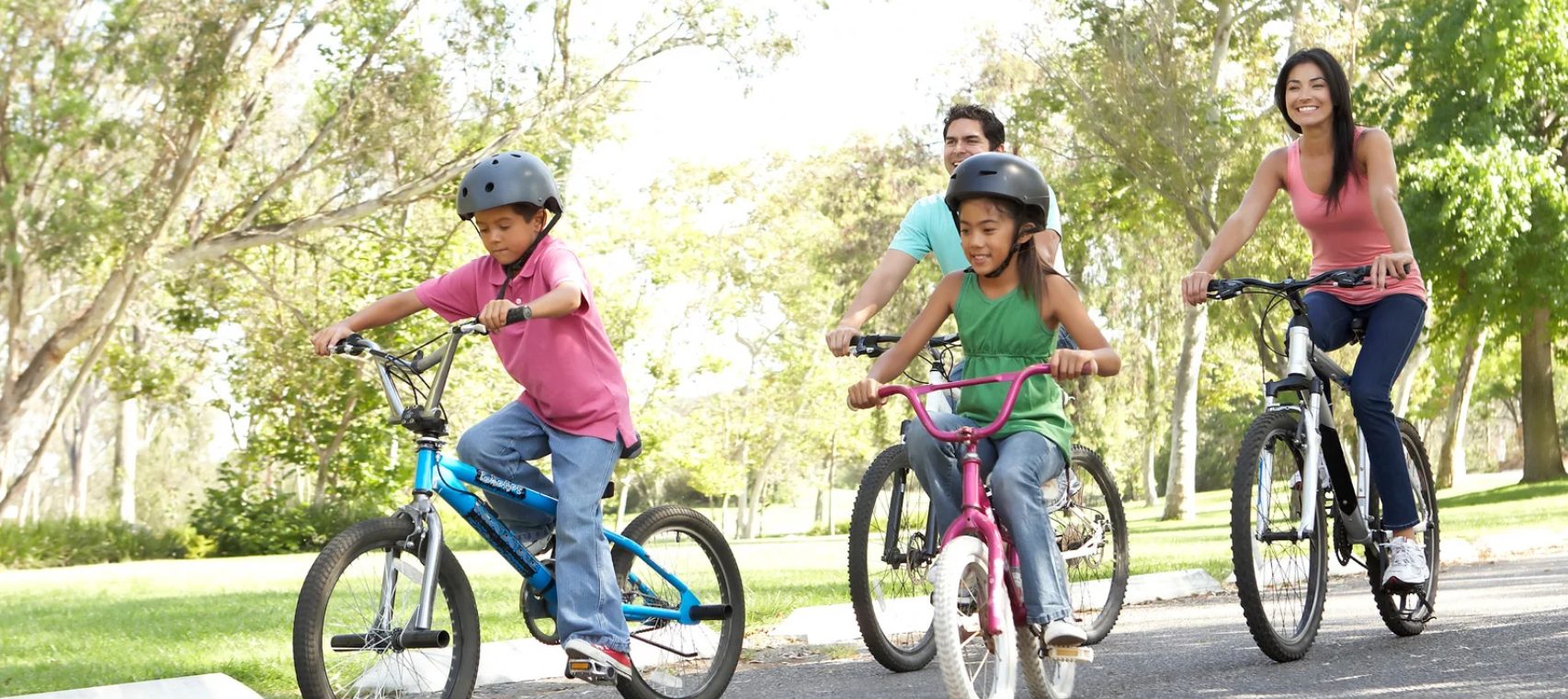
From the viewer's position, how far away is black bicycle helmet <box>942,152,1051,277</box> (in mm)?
4652

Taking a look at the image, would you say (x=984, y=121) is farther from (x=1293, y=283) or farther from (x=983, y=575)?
(x=983, y=575)

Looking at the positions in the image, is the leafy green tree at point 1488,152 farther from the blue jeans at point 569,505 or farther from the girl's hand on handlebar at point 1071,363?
the blue jeans at point 569,505

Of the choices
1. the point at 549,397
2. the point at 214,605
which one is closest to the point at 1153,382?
the point at 214,605

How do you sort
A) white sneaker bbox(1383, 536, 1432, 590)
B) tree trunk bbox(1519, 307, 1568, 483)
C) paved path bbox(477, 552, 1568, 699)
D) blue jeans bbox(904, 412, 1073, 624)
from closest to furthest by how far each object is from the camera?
blue jeans bbox(904, 412, 1073, 624) < paved path bbox(477, 552, 1568, 699) < white sneaker bbox(1383, 536, 1432, 590) < tree trunk bbox(1519, 307, 1568, 483)

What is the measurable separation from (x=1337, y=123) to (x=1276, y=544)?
1.69m

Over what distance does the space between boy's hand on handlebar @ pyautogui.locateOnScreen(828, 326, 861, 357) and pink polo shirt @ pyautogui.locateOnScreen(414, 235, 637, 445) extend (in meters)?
0.74

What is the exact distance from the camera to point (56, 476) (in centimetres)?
6900

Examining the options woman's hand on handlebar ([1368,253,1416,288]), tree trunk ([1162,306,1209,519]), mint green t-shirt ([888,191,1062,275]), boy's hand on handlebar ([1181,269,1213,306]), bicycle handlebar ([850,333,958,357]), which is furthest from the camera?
tree trunk ([1162,306,1209,519])

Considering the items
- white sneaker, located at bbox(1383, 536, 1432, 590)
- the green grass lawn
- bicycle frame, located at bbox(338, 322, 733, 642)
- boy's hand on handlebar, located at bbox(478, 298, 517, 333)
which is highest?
boy's hand on handlebar, located at bbox(478, 298, 517, 333)

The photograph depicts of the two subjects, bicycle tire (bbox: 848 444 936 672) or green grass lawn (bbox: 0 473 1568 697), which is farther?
green grass lawn (bbox: 0 473 1568 697)

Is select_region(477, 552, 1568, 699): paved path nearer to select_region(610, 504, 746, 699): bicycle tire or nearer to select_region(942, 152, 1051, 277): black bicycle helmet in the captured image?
select_region(610, 504, 746, 699): bicycle tire

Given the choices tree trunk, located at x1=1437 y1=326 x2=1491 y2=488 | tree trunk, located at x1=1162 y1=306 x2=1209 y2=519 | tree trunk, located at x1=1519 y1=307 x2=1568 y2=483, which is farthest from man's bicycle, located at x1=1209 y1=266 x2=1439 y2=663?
tree trunk, located at x1=1437 y1=326 x2=1491 y2=488

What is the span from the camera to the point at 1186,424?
1250 inches

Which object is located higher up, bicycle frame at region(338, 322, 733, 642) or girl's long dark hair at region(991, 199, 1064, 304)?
girl's long dark hair at region(991, 199, 1064, 304)
